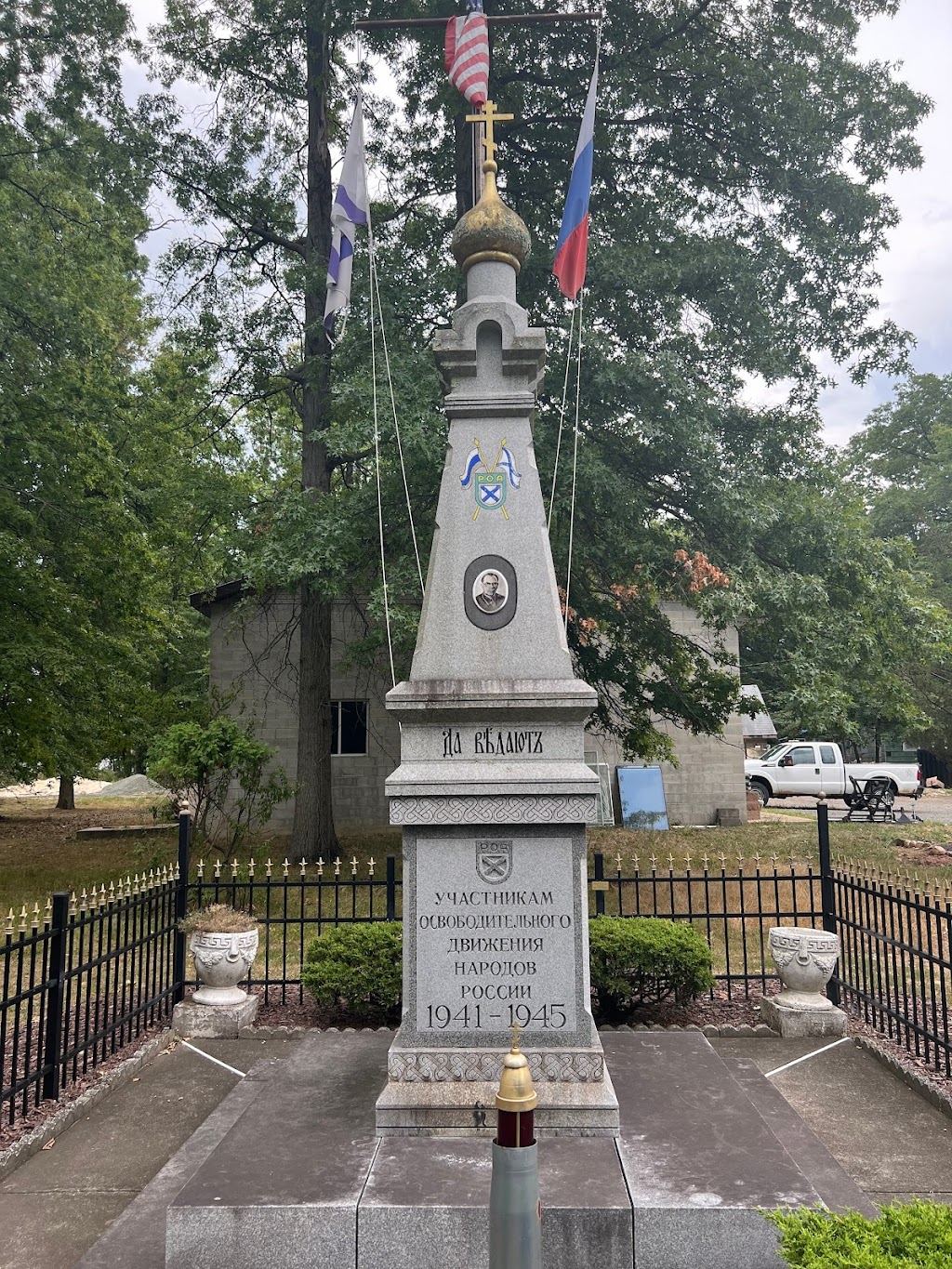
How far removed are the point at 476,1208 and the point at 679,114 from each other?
15704 millimetres

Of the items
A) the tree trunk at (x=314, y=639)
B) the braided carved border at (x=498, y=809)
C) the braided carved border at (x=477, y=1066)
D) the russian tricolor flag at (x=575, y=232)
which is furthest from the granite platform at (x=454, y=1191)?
the tree trunk at (x=314, y=639)

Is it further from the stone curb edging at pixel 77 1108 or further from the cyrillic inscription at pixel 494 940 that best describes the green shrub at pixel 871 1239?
the stone curb edging at pixel 77 1108

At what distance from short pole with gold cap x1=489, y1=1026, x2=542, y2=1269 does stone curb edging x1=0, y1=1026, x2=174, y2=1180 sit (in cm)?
409

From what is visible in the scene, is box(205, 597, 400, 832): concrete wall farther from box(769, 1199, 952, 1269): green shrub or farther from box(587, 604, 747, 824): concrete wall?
box(769, 1199, 952, 1269): green shrub

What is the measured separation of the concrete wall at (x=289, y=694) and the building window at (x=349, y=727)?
6.6 inches

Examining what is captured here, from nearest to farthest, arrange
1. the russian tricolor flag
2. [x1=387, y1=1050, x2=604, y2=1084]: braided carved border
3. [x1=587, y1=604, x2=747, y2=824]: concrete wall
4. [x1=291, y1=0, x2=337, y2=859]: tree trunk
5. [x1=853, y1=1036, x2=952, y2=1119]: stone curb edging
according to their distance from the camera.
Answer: [x1=387, y1=1050, x2=604, y2=1084]: braided carved border → [x1=853, y1=1036, x2=952, y2=1119]: stone curb edging → the russian tricolor flag → [x1=291, y1=0, x2=337, y2=859]: tree trunk → [x1=587, y1=604, x2=747, y2=824]: concrete wall

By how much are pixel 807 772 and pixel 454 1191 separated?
27.6 m

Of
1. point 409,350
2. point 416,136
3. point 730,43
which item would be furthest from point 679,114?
point 409,350

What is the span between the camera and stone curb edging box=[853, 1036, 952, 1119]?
6.08 meters

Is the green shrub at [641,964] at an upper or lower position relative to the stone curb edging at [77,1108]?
upper

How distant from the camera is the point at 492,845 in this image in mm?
5305

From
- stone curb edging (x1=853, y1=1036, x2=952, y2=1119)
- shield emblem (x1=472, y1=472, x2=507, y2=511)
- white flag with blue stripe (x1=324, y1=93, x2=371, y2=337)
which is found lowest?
stone curb edging (x1=853, y1=1036, x2=952, y2=1119)

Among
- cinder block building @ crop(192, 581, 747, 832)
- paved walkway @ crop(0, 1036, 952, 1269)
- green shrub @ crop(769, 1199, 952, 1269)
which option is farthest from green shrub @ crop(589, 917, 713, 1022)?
cinder block building @ crop(192, 581, 747, 832)

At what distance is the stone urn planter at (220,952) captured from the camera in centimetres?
795
